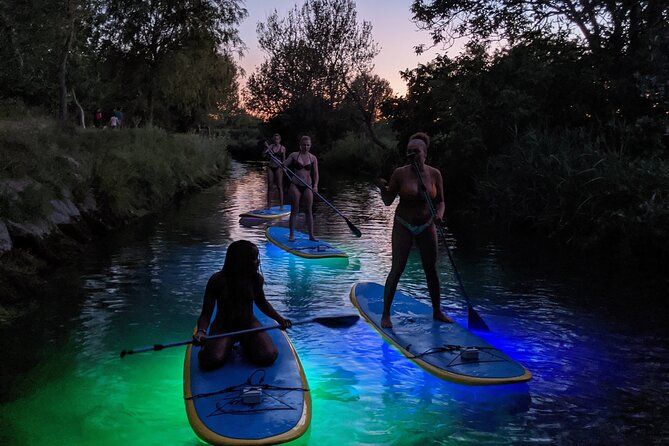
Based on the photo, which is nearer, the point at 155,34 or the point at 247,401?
the point at 247,401

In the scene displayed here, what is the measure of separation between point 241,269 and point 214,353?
0.78m

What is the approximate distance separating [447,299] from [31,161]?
916cm

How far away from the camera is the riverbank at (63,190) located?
10317mm

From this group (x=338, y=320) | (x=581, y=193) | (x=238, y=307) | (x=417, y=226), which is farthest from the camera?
(x=581, y=193)

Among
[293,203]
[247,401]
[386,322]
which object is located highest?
[293,203]

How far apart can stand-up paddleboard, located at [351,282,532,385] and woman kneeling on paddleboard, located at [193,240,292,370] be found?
1481 mm

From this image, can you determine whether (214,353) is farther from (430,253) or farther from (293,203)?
(293,203)

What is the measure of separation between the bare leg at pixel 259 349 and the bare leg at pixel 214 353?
172 mm

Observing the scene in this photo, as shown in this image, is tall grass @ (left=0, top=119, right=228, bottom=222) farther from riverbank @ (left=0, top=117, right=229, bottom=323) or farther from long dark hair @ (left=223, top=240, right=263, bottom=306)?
long dark hair @ (left=223, top=240, right=263, bottom=306)

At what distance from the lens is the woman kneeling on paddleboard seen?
18.7ft

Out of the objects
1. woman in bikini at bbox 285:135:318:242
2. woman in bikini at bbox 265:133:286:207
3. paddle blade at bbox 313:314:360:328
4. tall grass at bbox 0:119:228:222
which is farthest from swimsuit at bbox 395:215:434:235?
woman in bikini at bbox 265:133:286:207

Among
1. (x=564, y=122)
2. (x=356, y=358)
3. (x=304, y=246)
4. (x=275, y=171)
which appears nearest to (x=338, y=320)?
(x=356, y=358)

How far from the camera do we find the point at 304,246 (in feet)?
40.5

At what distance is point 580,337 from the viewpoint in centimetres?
791
